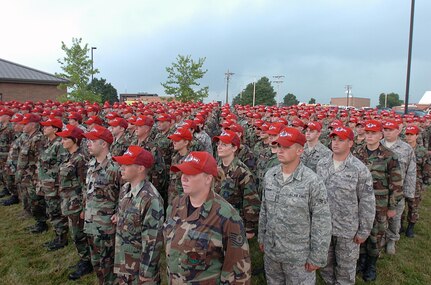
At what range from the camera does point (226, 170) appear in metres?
4.03

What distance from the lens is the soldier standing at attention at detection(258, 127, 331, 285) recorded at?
3170 millimetres

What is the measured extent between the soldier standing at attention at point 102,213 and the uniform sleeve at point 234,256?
2.10 m

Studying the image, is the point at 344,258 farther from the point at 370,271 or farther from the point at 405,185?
the point at 405,185

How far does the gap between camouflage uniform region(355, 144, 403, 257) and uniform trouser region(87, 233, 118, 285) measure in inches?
146

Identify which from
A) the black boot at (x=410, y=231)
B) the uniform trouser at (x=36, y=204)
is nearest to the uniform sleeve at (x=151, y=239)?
the uniform trouser at (x=36, y=204)

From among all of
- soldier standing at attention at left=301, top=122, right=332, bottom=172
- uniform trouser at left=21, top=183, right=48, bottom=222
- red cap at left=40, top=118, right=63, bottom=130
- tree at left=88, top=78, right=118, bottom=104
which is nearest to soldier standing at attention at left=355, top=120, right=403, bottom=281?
soldier standing at attention at left=301, top=122, right=332, bottom=172

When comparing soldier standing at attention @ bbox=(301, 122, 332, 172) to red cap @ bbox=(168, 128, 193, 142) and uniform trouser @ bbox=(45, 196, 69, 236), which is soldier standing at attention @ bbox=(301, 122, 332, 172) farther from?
uniform trouser @ bbox=(45, 196, 69, 236)

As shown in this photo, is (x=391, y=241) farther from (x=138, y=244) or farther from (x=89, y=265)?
(x=89, y=265)

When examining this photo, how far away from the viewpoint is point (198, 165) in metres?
2.48

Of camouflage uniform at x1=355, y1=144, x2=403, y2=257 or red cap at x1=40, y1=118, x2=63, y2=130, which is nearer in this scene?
camouflage uniform at x1=355, y1=144, x2=403, y2=257

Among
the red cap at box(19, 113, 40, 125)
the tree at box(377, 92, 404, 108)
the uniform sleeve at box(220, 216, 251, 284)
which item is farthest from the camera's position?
the tree at box(377, 92, 404, 108)

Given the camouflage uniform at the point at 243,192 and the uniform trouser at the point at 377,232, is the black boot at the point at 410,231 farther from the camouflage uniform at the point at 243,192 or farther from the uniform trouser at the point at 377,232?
the camouflage uniform at the point at 243,192

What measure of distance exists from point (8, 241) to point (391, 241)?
7.11 metres

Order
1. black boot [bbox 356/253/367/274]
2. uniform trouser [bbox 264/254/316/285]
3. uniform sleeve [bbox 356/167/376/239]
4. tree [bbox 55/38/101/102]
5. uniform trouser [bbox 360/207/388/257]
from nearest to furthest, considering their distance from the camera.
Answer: uniform trouser [bbox 264/254/316/285] → uniform sleeve [bbox 356/167/376/239] → uniform trouser [bbox 360/207/388/257] → black boot [bbox 356/253/367/274] → tree [bbox 55/38/101/102]
